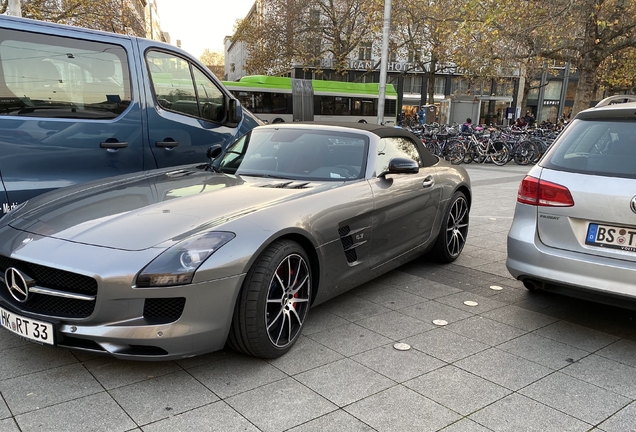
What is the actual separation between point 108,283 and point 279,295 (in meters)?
0.97

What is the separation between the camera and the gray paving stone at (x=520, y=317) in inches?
149

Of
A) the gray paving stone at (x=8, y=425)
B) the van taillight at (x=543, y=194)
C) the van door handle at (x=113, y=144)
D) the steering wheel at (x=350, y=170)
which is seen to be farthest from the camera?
the van door handle at (x=113, y=144)

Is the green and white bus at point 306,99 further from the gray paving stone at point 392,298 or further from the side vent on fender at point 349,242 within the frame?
the side vent on fender at point 349,242

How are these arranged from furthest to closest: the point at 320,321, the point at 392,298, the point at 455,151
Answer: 1. the point at 455,151
2. the point at 392,298
3. the point at 320,321

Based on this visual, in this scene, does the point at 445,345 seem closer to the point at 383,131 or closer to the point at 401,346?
the point at 401,346

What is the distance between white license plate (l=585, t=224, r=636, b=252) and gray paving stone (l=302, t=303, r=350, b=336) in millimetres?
1743

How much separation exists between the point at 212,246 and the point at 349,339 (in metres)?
1.25

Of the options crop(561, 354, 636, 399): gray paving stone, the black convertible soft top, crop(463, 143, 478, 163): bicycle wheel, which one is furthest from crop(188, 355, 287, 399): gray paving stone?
crop(463, 143, 478, 163): bicycle wheel

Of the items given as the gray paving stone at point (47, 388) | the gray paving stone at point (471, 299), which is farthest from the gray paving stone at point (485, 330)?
the gray paving stone at point (47, 388)

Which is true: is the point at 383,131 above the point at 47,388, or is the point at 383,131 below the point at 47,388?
above

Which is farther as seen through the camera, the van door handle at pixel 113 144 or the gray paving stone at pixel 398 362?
the van door handle at pixel 113 144

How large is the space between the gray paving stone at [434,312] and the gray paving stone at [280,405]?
1400 millimetres

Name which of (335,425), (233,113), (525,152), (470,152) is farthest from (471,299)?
(525,152)

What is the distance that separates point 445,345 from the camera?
3.36 metres
